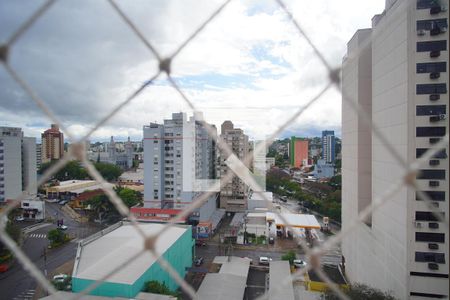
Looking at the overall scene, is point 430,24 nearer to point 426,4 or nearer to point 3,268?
point 426,4

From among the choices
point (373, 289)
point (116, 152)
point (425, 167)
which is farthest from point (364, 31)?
point (116, 152)

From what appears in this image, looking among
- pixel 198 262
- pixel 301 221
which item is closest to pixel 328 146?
pixel 301 221

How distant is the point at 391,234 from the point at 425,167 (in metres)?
0.97

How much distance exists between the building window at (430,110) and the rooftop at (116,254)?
3132 millimetres

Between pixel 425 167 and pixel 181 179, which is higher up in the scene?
pixel 425 167

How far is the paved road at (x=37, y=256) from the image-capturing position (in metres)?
4.53

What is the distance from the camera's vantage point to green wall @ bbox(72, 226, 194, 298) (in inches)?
132

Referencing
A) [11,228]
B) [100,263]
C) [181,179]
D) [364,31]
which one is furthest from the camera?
[181,179]

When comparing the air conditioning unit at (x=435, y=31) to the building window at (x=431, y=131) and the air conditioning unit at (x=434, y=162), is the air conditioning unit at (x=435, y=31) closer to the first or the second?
the building window at (x=431, y=131)

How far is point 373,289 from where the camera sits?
133 inches

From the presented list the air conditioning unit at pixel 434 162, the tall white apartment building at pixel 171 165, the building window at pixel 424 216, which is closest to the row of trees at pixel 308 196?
the tall white apartment building at pixel 171 165

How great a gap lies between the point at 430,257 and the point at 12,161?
10.8 m

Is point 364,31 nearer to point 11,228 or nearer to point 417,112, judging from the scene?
point 417,112

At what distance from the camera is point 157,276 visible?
402cm
